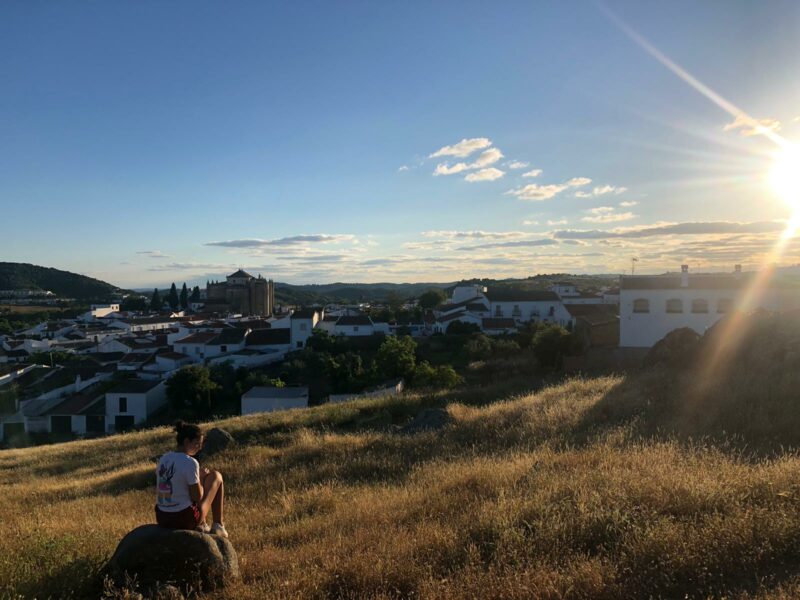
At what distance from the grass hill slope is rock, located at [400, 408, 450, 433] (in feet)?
2.11

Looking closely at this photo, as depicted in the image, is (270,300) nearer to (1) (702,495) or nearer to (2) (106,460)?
(2) (106,460)

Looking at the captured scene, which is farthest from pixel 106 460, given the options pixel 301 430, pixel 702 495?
pixel 702 495

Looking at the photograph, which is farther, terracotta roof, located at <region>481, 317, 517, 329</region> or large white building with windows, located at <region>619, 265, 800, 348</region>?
terracotta roof, located at <region>481, 317, 517, 329</region>

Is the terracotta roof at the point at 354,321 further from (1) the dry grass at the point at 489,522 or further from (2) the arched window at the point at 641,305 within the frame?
(1) the dry grass at the point at 489,522

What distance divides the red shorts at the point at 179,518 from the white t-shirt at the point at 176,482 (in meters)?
0.03

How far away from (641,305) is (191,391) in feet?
110

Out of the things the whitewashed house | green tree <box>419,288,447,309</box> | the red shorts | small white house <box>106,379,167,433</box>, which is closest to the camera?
the red shorts

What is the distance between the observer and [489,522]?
488 centimetres

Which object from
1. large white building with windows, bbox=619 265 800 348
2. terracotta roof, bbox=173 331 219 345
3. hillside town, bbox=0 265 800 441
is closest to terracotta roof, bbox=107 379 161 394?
hillside town, bbox=0 265 800 441

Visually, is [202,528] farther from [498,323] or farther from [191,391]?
[498,323]

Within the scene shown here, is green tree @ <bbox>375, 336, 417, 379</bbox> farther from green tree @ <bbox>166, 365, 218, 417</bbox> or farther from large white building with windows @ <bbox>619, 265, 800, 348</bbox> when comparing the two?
green tree @ <bbox>166, 365, 218, 417</bbox>

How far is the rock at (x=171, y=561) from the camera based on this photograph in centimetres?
416

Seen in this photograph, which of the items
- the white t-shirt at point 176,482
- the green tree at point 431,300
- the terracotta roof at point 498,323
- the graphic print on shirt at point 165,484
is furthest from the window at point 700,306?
the green tree at point 431,300

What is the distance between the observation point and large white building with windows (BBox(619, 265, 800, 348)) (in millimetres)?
27500
